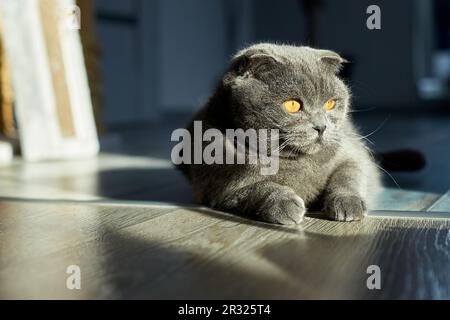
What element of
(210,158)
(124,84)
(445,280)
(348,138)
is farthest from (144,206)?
(124,84)

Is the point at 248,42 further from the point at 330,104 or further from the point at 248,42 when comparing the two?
the point at 330,104

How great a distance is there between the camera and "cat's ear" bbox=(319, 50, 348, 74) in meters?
1.31

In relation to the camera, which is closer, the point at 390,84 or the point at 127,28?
the point at 127,28

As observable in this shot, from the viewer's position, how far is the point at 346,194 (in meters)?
1.24

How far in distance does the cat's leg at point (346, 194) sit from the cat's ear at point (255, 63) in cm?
28

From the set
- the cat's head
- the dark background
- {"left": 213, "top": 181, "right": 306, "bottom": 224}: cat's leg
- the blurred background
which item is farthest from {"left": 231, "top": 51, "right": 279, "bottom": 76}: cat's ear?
the dark background

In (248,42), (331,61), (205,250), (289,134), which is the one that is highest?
(248,42)

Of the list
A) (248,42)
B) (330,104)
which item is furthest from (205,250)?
(248,42)

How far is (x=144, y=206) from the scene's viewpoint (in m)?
1.44

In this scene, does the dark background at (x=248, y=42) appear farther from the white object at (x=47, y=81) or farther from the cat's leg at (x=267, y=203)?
the cat's leg at (x=267, y=203)

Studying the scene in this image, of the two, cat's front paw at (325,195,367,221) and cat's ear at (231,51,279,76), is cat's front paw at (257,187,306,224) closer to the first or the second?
cat's front paw at (325,195,367,221)

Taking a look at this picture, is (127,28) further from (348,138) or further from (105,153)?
(348,138)

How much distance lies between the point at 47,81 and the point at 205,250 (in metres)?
1.91
